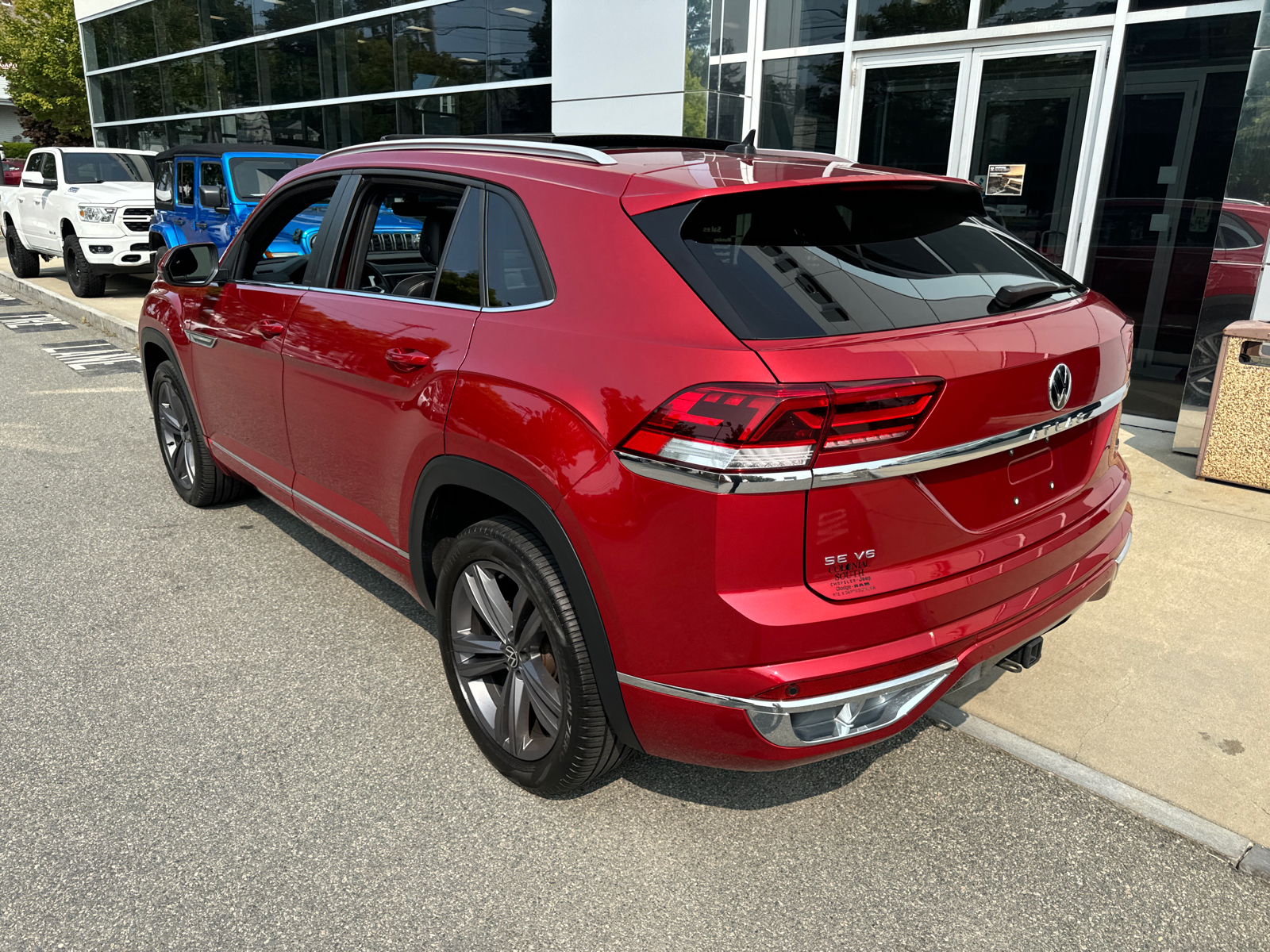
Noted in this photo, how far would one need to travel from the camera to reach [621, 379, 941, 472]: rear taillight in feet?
6.58

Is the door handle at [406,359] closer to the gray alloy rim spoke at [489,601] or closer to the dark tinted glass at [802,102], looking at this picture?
the gray alloy rim spoke at [489,601]

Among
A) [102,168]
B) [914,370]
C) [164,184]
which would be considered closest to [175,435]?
[914,370]

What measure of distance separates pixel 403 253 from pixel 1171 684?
327 centimetres

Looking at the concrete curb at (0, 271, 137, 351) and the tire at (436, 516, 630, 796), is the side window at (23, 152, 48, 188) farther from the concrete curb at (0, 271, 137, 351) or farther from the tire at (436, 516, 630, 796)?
the tire at (436, 516, 630, 796)

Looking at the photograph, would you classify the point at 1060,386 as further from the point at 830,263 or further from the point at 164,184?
the point at 164,184

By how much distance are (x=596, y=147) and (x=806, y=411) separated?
1.54 metres

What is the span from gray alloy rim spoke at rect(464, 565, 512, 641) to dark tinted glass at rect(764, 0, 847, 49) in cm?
759

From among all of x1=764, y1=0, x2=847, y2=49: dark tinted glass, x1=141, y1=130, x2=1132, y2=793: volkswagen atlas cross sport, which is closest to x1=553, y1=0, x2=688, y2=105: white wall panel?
x1=764, y1=0, x2=847, y2=49: dark tinted glass

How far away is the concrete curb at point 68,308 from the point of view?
10.5m

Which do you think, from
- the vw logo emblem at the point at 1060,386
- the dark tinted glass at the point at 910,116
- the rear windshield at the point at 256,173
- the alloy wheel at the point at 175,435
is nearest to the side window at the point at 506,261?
the vw logo emblem at the point at 1060,386

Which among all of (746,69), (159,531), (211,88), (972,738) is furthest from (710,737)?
Answer: (211,88)

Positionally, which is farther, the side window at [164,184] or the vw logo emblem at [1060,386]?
the side window at [164,184]

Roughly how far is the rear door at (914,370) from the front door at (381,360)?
82 centimetres

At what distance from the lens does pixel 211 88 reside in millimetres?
19172
